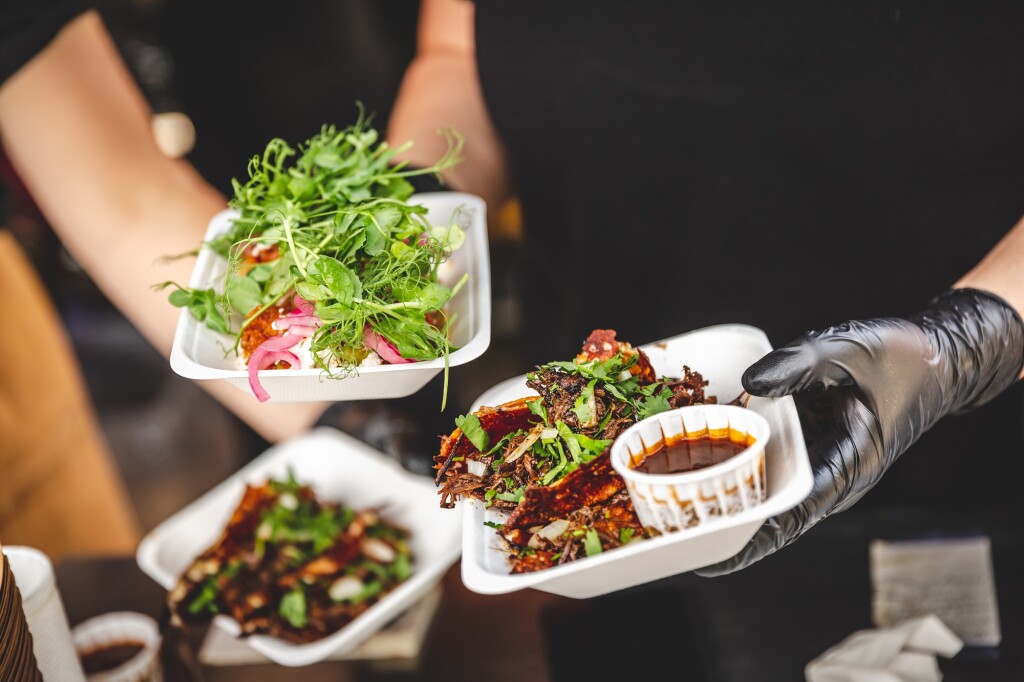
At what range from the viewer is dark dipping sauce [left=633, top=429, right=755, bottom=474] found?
979mm

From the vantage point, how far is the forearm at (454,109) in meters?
1.89

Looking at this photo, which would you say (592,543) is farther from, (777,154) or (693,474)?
(777,154)

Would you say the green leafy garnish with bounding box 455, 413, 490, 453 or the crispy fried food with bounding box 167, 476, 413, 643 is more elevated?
the green leafy garnish with bounding box 455, 413, 490, 453

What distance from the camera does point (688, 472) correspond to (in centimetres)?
97

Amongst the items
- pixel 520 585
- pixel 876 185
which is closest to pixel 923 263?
pixel 876 185

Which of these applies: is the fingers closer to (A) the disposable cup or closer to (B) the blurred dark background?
(A) the disposable cup

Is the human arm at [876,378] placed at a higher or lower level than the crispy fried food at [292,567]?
higher

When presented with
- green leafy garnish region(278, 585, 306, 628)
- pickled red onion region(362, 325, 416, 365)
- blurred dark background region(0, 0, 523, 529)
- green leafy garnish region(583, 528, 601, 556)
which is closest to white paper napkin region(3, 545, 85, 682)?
green leafy garnish region(278, 585, 306, 628)

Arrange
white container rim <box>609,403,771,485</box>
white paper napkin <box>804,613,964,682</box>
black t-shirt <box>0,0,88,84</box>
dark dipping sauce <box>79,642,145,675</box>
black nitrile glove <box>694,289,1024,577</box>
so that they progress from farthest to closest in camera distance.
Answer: black t-shirt <box>0,0,88,84</box> < dark dipping sauce <box>79,642,145,675</box> < white paper napkin <box>804,613,964,682</box> < black nitrile glove <box>694,289,1024,577</box> < white container rim <box>609,403,771,485</box>

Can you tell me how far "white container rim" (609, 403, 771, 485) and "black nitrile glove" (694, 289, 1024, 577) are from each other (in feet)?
0.18

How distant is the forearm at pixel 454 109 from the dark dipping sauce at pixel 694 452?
1.00 meters

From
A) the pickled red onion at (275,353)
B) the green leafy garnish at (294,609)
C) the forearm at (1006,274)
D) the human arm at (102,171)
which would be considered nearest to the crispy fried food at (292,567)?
the green leafy garnish at (294,609)

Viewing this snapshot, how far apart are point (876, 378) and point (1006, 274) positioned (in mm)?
355

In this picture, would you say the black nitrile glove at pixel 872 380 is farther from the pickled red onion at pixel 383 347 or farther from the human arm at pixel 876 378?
the pickled red onion at pixel 383 347
